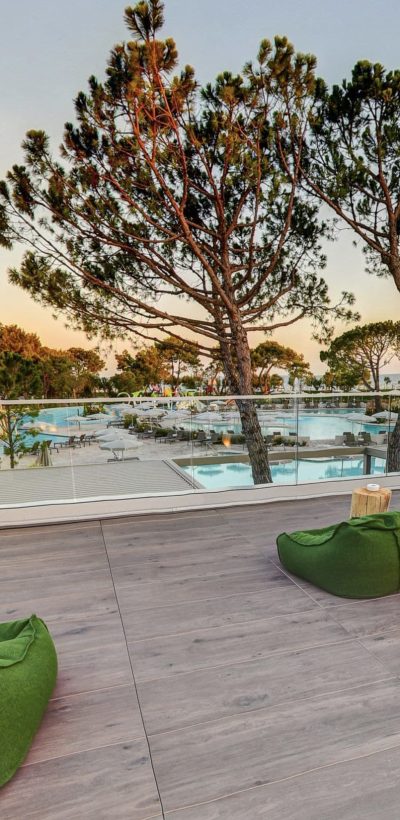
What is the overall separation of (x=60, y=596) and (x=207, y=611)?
830 millimetres

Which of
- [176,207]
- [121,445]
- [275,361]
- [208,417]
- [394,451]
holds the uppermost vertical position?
[176,207]

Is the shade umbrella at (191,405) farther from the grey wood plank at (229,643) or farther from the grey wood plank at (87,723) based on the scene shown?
the grey wood plank at (87,723)

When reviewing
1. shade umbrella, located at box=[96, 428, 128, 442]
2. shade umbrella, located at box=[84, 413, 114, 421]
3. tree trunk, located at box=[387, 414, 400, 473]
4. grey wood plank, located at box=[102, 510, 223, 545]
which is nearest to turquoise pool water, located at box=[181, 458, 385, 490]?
tree trunk, located at box=[387, 414, 400, 473]

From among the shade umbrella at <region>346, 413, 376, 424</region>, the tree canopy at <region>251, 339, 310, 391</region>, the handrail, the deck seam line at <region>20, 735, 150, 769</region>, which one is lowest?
the deck seam line at <region>20, 735, 150, 769</region>

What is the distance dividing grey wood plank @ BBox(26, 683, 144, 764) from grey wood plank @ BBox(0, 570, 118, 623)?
2.07ft

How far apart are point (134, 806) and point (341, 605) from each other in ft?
4.82

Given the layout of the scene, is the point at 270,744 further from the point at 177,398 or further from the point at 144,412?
the point at 144,412

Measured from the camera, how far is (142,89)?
637 cm

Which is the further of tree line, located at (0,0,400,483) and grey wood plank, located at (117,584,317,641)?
tree line, located at (0,0,400,483)

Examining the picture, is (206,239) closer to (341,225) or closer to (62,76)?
(341,225)

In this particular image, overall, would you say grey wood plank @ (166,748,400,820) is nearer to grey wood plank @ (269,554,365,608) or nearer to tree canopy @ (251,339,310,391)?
grey wood plank @ (269,554,365,608)

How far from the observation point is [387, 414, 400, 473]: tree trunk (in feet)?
17.3

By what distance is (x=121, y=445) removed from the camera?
4848mm

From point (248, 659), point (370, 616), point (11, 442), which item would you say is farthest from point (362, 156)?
point (248, 659)
